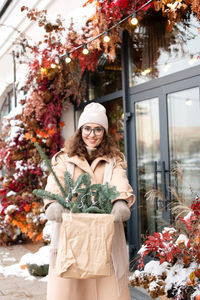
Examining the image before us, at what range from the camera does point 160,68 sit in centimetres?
415

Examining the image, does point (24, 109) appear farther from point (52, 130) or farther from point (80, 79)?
point (80, 79)

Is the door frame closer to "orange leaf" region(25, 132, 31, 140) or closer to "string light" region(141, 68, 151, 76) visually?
"string light" region(141, 68, 151, 76)

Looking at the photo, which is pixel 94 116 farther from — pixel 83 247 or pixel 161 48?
pixel 161 48

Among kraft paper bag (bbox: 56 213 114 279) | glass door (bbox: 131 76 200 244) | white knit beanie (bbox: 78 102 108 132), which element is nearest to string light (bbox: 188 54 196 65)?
glass door (bbox: 131 76 200 244)

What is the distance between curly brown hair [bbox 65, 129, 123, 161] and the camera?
2.42 metres

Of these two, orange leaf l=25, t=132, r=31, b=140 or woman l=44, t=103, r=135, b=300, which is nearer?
woman l=44, t=103, r=135, b=300

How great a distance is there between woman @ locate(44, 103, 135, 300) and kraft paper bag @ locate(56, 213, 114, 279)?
5.9 inches

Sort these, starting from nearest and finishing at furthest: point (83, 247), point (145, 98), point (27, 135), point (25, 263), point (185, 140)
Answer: point (83, 247)
point (185, 140)
point (145, 98)
point (25, 263)
point (27, 135)

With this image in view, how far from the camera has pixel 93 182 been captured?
230 cm

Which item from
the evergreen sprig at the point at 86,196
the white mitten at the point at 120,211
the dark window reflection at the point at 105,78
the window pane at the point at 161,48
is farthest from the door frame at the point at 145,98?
the evergreen sprig at the point at 86,196

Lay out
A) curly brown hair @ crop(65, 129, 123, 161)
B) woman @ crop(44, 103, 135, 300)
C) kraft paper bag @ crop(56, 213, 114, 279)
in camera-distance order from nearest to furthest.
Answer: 1. kraft paper bag @ crop(56, 213, 114, 279)
2. woman @ crop(44, 103, 135, 300)
3. curly brown hair @ crop(65, 129, 123, 161)

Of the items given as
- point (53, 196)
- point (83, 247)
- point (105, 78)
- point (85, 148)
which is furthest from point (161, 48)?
point (83, 247)

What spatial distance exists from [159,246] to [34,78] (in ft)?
12.6

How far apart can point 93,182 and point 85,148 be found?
1.07 feet
